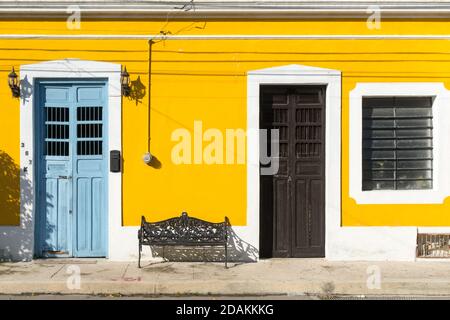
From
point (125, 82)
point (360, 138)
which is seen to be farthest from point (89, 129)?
point (360, 138)

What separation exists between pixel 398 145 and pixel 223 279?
3.60 metres

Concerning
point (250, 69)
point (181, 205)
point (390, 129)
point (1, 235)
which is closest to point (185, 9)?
point (250, 69)

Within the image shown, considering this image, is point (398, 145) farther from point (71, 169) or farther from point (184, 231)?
point (71, 169)

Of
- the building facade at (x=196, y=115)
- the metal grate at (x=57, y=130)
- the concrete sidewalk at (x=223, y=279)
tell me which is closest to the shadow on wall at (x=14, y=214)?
the building facade at (x=196, y=115)

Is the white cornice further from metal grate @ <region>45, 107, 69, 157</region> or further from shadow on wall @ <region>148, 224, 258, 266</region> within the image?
shadow on wall @ <region>148, 224, 258, 266</region>

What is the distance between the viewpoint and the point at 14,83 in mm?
8977

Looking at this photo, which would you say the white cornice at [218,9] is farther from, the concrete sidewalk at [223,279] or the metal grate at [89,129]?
the concrete sidewalk at [223,279]

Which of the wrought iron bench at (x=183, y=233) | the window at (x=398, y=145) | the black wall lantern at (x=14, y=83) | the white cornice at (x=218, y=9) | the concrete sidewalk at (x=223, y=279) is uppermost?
the white cornice at (x=218, y=9)

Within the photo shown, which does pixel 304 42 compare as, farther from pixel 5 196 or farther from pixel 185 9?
pixel 5 196

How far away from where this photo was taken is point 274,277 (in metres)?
8.20

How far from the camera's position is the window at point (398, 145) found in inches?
373

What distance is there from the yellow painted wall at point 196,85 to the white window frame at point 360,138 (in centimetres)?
10
